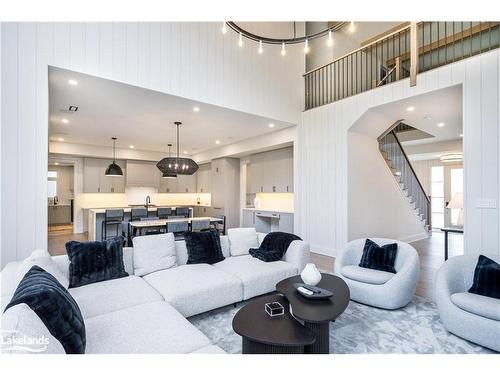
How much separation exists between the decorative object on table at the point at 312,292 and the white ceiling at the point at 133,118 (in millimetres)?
3558

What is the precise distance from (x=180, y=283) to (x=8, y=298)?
1.32m

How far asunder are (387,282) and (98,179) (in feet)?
29.1

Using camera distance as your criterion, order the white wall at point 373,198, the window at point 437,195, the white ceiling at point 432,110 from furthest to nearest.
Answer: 1. the window at point 437,195
2. the white wall at point 373,198
3. the white ceiling at point 432,110

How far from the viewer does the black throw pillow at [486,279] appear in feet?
7.83

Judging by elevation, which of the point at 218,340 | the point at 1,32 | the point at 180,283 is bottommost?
the point at 218,340

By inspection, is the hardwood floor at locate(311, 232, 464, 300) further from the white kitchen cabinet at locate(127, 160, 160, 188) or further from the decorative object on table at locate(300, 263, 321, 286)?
the white kitchen cabinet at locate(127, 160, 160, 188)

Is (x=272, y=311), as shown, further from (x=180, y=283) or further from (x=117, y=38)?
(x=117, y=38)

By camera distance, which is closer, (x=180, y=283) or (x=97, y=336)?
(x=97, y=336)

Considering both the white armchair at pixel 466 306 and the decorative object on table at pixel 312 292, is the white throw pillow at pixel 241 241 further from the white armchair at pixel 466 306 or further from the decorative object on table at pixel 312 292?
the white armchair at pixel 466 306

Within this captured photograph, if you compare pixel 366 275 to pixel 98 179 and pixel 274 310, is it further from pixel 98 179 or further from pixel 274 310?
pixel 98 179

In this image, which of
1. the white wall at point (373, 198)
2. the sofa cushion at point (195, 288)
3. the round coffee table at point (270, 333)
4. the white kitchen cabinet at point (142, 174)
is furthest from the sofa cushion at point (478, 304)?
the white kitchen cabinet at point (142, 174)

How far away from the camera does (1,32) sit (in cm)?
308

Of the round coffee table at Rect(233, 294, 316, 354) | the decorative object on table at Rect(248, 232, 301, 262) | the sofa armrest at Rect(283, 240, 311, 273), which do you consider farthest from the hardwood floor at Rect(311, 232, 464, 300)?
the round coffee table at Rect(233, 294, 316, 354)

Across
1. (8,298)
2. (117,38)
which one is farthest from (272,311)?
(117,38)
